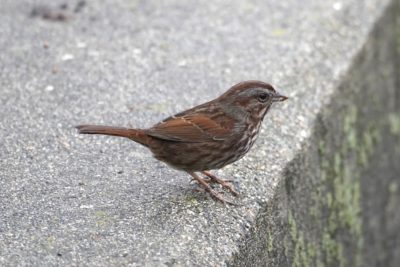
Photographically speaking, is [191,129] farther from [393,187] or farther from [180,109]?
[393,187]

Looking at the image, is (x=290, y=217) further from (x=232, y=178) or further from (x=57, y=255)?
(x=57, y=255)

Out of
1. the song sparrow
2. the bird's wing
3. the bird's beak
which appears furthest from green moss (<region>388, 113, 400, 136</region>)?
the bird's wing

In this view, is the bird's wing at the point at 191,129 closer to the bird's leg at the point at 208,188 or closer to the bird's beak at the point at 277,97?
the bird's leg at the point at 208,188

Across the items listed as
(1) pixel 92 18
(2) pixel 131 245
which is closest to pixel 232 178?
(2) pixel 131 245

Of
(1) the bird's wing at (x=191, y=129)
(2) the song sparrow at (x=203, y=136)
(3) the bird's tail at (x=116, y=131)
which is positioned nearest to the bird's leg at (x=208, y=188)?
(2) the song sparrow at (x=203, y=136)

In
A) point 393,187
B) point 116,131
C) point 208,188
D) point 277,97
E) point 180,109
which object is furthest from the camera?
point 393,187

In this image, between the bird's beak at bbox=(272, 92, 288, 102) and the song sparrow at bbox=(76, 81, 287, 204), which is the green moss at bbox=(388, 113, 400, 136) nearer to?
the bird's beak at bbox=(272, 92, 288, 102)

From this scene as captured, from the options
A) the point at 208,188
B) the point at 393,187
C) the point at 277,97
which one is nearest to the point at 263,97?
the point at 277,97
